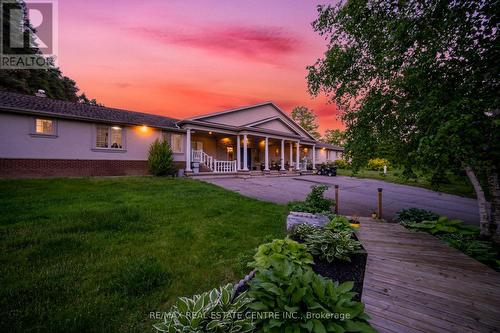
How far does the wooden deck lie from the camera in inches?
72.6

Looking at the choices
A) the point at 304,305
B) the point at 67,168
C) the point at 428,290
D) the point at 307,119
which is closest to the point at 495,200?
the point at 428,290

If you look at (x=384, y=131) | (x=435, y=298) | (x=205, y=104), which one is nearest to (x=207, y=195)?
(x=384, y=131)

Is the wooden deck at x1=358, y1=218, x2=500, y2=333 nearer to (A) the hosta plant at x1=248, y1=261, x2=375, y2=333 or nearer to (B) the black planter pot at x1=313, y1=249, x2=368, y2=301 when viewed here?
(B) the black planter pot at x1=313, y1=249, x2=368, y2=301

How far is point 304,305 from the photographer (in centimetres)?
176

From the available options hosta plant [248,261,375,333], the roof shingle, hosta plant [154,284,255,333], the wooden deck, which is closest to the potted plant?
the wooden deck

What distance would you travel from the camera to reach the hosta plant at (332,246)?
10.4 ft

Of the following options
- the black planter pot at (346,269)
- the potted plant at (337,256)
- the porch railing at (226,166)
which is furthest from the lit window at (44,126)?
the black planter pot at (346,269)

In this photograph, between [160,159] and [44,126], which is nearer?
[44,126]

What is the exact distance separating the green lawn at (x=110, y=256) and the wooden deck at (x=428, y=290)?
1831 mm

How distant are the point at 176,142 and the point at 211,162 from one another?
342cm

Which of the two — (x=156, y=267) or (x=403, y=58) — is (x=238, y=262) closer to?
(x=156, y=267)

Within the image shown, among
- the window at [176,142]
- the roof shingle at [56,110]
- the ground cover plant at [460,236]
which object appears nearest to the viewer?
the ground cover plant at [460,236]

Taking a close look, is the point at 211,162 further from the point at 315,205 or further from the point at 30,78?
the point at 30,78
